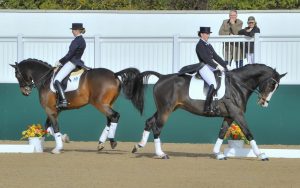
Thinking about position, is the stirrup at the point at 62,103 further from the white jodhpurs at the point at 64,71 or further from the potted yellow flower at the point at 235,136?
the potted yellow flower at the point at 235,136

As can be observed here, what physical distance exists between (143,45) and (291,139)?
12.5 ft

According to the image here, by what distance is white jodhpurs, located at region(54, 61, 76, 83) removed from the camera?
1836 cm

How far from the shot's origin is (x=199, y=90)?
1734 cm

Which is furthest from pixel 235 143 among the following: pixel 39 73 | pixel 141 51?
pixel 141 51

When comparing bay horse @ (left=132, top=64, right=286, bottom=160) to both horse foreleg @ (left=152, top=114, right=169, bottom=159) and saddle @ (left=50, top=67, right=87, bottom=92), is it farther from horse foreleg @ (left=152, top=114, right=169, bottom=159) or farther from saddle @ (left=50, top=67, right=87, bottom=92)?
saddle @ (left=50, top=67, right=87, bottom=92)

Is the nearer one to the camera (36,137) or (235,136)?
(235,136)

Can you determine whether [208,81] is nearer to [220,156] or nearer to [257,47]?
[220,156]

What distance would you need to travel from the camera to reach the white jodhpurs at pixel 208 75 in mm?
17219

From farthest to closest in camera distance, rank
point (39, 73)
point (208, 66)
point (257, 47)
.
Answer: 1. point (257, 47)
2. point (39, 73)
3. point (208, 66)

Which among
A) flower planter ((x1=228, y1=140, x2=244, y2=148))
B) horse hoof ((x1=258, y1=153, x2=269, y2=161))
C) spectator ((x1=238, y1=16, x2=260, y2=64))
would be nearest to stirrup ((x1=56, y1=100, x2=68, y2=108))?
flower planter ((x1=228, y1=140, x2=244, y2=148))

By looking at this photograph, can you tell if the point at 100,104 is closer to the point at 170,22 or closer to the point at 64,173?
the point at 64,173

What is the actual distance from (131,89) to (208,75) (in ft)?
5.74

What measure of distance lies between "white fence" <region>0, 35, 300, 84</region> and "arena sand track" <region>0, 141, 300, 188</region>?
315cm

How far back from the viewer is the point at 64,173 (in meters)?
14.7
